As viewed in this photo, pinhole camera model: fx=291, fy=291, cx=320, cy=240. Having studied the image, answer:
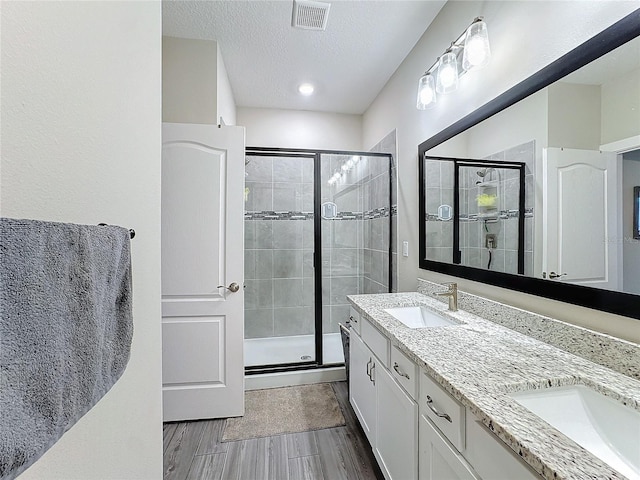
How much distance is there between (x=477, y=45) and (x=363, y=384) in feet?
6.14

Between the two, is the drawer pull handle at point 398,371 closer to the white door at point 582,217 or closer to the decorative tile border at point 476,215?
the white door at point 582,217

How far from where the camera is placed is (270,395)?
2334 mm

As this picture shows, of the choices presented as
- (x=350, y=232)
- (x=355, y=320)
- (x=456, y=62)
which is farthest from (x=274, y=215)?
(x=456, y=62)

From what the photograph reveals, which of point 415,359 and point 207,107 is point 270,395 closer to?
point 415,359

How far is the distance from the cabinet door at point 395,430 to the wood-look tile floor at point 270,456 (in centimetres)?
31

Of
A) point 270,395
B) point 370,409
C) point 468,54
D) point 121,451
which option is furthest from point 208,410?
point 468,54

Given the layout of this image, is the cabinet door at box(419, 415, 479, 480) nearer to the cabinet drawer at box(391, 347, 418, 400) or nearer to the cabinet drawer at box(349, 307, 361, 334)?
the cabinet drawer at box(391, 347, 418, 400)

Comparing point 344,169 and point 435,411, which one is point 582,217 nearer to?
point 435,411

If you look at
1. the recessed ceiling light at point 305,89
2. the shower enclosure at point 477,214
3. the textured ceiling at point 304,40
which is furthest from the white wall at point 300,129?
the shower enclosure at point 477,214

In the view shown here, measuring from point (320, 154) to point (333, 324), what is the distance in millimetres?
1675

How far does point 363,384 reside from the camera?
169 cm

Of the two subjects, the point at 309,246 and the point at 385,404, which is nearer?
the point at 385,404

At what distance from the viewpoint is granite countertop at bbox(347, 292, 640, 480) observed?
57cm

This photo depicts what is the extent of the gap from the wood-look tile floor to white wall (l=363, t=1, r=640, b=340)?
115cm
